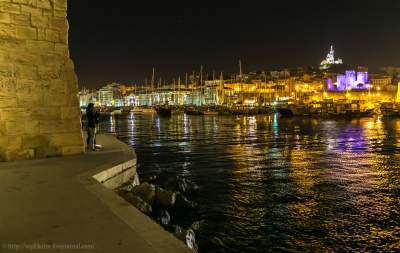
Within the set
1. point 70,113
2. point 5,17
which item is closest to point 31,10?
point 5,17

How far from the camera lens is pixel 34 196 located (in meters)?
5.22

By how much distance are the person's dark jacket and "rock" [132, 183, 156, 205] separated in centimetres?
334

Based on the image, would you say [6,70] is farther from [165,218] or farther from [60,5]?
[165,218]

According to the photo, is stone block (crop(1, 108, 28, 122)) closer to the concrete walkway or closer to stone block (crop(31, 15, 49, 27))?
the concrete walkway

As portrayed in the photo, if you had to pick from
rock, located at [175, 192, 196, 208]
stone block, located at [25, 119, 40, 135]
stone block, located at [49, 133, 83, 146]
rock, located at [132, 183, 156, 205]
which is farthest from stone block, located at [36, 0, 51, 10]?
Result: rock, located at [175, 192, 196, 208]

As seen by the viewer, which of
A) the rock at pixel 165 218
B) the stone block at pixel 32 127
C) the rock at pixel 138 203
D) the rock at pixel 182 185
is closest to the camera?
the rock at pixel 138 203

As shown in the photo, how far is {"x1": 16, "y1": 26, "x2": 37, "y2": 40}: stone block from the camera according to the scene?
8156 mm

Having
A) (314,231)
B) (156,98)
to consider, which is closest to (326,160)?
(314,231)

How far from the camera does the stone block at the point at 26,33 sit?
26.8 feet

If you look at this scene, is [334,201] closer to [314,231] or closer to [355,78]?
[314,231]

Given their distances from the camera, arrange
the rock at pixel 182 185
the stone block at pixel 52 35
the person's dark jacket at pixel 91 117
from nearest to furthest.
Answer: the stone block at pixel 52 35, the rock at pixel 182 185, the person's dark jacket at pixel 91 117

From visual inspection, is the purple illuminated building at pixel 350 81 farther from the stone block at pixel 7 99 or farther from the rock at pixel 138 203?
the rock at pixel 138 203

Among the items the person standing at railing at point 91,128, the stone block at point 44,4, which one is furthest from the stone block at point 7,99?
the person standing at railing at point 91,128

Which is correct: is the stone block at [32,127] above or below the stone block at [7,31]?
below
